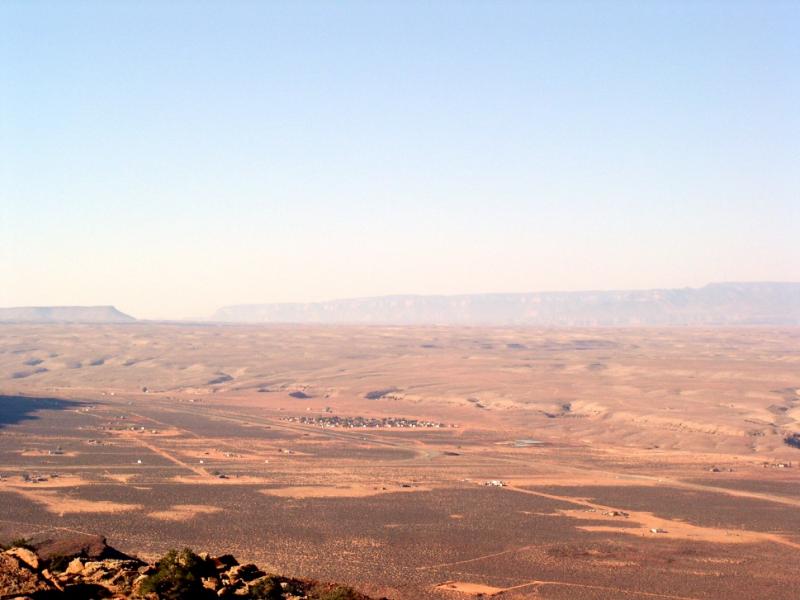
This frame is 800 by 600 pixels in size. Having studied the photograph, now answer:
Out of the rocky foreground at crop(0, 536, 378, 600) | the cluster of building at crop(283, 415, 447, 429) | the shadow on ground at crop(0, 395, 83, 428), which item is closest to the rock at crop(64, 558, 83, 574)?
the rocky foreground at crop(0, 536, 378, 600)

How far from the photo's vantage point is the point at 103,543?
34688 mm

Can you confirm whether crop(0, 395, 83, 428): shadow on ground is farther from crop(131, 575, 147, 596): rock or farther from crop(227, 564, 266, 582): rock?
crop(131, 575, 147, 596): rock

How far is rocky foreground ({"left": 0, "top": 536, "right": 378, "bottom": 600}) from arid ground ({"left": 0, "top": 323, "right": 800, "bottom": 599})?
13801mm

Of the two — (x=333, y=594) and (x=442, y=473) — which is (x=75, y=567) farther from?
(x=442, y=473)

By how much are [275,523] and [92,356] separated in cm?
12653

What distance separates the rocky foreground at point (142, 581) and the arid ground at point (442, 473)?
13.8m

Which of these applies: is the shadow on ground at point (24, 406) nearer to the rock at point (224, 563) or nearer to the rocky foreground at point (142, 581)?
the rock at point (224, 563)

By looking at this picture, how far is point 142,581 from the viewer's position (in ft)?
63.3

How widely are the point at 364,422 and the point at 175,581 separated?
252 ft

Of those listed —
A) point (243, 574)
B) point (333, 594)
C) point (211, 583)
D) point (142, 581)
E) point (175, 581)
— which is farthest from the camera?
point (333, 594)

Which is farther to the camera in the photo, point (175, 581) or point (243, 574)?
point (243, 574)

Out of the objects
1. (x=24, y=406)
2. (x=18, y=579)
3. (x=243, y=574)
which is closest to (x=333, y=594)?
(x=243, y=574)

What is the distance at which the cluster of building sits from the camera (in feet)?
305

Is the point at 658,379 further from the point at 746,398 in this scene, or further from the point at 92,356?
the point at 92,356
